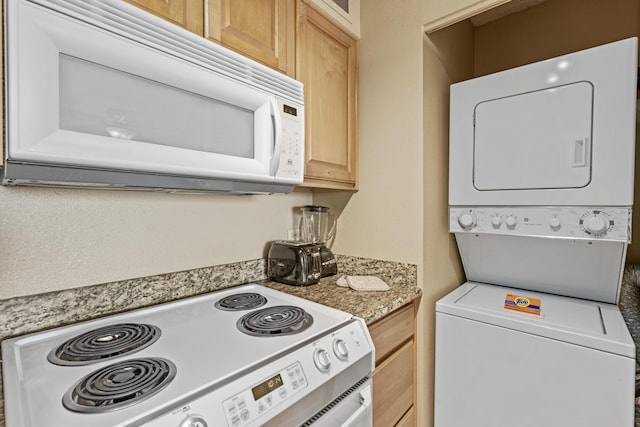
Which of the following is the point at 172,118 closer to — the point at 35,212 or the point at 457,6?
the point at 35,212

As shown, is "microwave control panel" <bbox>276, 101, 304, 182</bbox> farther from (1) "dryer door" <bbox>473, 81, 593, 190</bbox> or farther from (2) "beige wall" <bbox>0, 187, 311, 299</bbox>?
(1) "dryer door" <bbox>473, 81, 593, 190</bbox>

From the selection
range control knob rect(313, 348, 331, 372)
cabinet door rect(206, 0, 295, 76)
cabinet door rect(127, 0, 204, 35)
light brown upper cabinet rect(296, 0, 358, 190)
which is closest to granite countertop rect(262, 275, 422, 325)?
range control knob rect(313, 348, 331, 372)

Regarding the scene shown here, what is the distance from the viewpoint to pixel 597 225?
46.6 inches

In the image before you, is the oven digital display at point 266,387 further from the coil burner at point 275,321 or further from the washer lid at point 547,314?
the washer lid at point 547,314

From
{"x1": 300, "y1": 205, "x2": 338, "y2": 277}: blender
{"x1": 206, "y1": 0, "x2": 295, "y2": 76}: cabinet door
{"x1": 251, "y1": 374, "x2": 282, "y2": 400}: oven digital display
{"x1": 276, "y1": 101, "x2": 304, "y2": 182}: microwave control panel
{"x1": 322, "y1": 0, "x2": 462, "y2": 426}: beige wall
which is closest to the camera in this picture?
{"x1": 251, "y1": 374, "x2": 282, "y2": 400}: oven digital display

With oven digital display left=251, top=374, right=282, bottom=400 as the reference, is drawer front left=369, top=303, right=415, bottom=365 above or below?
below

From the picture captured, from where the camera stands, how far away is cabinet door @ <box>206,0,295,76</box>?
103cm

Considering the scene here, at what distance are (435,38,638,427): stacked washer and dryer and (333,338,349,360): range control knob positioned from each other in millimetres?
721

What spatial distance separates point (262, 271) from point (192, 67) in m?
1.03

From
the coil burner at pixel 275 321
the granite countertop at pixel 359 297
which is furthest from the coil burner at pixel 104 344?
the granite countertop at pixel 359 297

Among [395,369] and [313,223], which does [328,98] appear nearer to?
[313,223]

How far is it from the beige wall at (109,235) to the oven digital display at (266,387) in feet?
2.40

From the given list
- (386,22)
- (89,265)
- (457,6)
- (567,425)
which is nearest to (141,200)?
(89,265)

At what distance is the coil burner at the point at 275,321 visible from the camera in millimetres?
940
